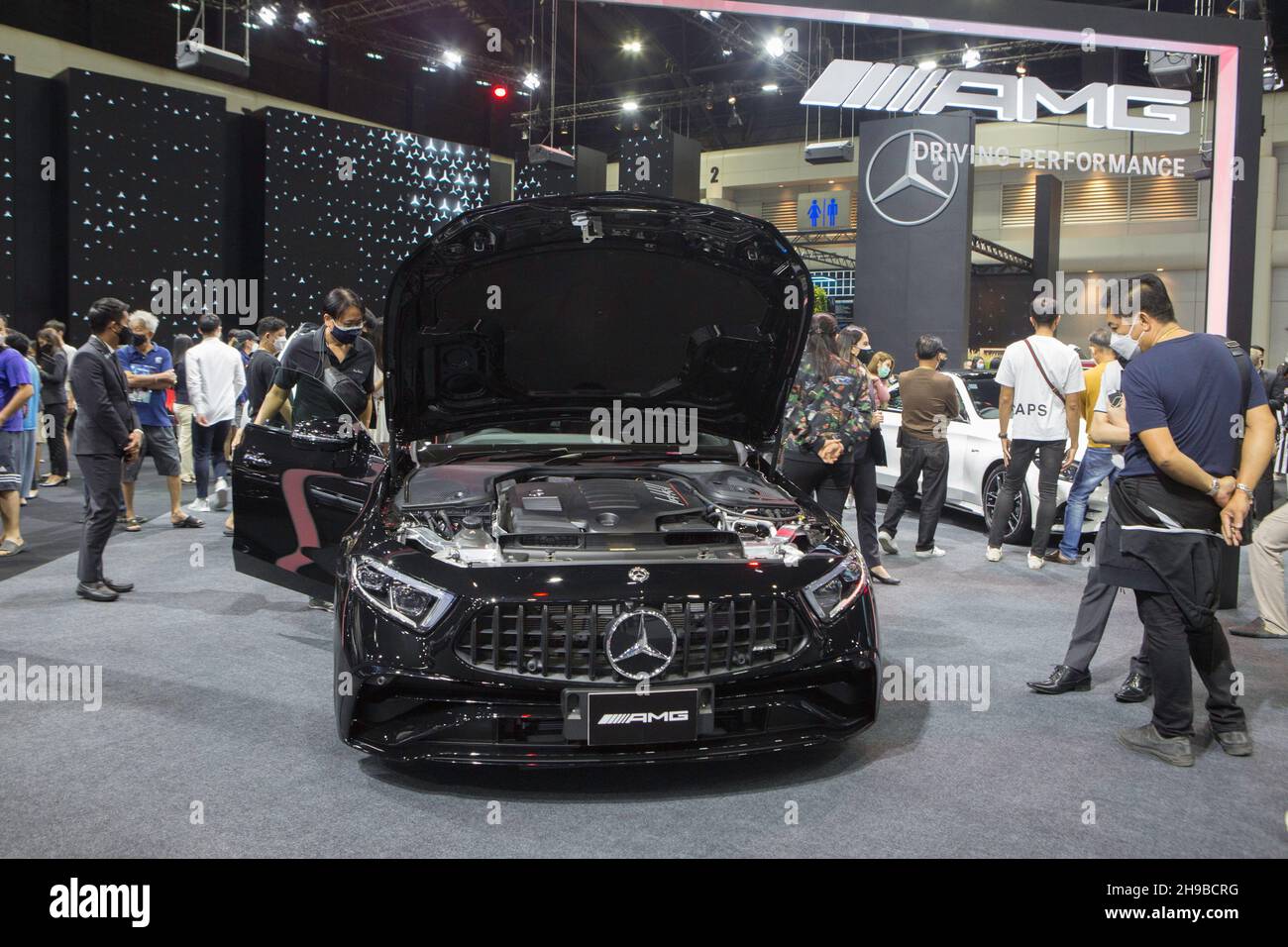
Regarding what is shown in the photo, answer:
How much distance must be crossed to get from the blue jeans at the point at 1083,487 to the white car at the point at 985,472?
0.37 feet

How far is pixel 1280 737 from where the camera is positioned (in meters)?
3.51

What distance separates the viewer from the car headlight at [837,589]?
2.84 m

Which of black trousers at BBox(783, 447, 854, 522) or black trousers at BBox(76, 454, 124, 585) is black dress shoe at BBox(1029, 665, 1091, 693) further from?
black trousers at BBox(76, 454, 124, 585)

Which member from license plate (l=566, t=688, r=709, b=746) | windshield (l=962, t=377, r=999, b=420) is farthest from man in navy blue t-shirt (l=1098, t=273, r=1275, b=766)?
windshield (l=962, t=377, r=999, b=420)

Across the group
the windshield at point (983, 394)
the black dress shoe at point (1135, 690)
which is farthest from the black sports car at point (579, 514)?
the windshield at point (983, 394)

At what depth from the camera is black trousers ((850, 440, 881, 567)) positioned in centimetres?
590

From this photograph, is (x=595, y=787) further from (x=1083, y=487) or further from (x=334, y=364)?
(x=1083, y=487)

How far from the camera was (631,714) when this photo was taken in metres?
2.64

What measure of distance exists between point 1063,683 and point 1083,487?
283 centimetres

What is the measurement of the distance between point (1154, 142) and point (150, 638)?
71.6 feet

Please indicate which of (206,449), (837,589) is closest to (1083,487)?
(837,589)

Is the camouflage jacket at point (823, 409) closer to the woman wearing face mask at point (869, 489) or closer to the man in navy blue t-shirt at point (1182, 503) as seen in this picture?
the woman wearing face mask at point (869, 489)
